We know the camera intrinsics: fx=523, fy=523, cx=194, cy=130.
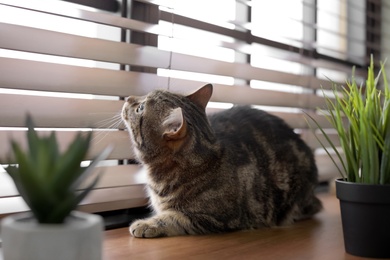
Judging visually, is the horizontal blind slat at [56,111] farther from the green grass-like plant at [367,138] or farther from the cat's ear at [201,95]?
the green grass-like plant at [367,138]

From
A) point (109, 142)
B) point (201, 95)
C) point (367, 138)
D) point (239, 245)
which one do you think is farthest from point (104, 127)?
point (367, 138)

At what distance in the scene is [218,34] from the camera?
1847mm

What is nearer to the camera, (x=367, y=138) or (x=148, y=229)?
(x=367, y=138)

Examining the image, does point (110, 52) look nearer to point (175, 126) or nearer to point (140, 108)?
point (140, 108)

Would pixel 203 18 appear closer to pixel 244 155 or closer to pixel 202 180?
pixel 244 155

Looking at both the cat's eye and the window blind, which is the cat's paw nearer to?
the window blind

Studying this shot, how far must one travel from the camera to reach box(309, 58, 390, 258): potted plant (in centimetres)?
112

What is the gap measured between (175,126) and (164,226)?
25cm

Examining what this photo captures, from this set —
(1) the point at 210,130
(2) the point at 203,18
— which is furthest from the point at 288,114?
(1) the point at 210,130

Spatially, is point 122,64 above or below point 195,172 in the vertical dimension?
above

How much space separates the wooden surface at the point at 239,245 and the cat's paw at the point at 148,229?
0.02m

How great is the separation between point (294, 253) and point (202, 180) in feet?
0.95

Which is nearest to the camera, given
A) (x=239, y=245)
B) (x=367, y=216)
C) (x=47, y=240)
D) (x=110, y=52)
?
(x=47, y=240)

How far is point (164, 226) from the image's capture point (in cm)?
128
